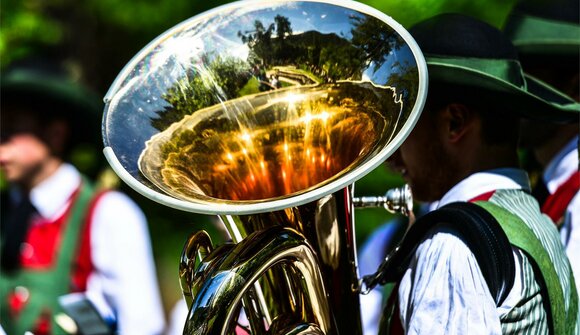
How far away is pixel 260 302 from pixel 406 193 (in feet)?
1.40

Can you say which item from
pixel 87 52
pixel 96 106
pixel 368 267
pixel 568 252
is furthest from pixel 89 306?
pixel 87 52

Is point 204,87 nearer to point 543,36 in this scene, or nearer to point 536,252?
point 536,252

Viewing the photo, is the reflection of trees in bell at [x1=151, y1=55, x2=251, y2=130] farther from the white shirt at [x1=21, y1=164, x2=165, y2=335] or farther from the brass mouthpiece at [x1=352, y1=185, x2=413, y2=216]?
the white shirt at [x1=21, y1=164, x2=165, y2=335]

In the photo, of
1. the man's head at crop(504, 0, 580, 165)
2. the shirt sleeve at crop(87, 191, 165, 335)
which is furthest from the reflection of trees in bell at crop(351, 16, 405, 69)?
the shirt sleeve at crop(87, 191, 165, 335)

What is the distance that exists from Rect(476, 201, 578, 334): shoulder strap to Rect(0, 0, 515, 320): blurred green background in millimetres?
2304

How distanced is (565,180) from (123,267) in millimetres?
1761

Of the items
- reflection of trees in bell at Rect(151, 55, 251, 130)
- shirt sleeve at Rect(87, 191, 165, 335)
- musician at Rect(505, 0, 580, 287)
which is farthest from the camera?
shirt sleeve at Rect(87, 191, 165, 335)

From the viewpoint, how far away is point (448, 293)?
1.92m

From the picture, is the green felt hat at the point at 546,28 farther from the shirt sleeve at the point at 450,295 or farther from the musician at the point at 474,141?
the shirt sleeve at the point at 450,295

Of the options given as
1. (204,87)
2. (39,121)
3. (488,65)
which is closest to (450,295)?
(488,65)

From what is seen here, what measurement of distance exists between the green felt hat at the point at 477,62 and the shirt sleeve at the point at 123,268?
1952 mm

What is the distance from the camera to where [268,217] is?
2014 millimetres

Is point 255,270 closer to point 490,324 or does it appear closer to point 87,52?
point 490,324

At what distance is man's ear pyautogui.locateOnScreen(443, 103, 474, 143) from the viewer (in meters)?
2.21
